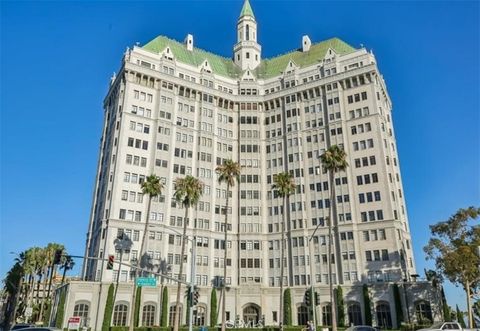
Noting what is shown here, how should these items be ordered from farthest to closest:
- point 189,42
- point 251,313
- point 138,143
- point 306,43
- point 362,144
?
point 306,43, point 189,42, point 362,144, point 138,143, point 251,313

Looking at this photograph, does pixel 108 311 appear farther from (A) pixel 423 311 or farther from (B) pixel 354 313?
(A) pixel 423 311

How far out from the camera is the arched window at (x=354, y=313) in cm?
6819

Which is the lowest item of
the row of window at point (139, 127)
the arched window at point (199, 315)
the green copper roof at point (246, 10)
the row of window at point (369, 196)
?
the arched window at point (199, 315)

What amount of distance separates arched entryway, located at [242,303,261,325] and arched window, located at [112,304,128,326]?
2375 centimetres

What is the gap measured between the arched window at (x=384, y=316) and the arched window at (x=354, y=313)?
3.18 m

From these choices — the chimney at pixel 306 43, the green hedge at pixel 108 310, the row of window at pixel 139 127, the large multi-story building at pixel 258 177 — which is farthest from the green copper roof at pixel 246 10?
the green hedge at pixel 108 310

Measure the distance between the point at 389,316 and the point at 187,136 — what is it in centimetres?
5367

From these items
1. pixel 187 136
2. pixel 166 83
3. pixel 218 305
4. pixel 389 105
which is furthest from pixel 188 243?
pixel 389 105

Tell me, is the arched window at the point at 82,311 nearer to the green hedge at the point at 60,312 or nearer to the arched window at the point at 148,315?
the green hedge at the point at 60,312

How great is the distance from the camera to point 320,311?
Answer: 72.4 metres

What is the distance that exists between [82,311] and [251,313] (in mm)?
32464

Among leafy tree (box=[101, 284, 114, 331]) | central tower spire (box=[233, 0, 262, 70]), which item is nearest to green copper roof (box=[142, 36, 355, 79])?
central tower spire (box=[233, 0, 262, 70])

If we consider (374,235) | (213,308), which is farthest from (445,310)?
(213,308)

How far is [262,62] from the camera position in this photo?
361 feet
